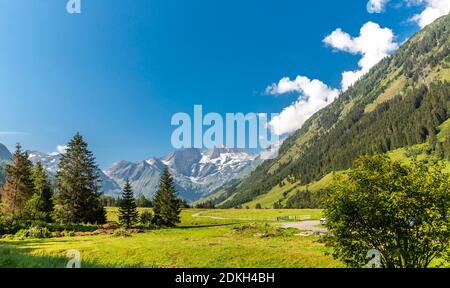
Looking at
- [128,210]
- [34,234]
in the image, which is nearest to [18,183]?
[128,210]

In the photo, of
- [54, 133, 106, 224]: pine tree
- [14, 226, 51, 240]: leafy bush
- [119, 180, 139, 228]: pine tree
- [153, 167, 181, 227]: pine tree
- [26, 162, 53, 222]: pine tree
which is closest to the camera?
[14, 226, 51, 240]: leafy bush

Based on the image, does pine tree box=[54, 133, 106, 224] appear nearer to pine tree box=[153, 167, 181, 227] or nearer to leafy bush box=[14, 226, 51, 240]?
pine tree box=[153, 167, 181, 227]

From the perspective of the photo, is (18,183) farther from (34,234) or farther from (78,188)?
(34,234)

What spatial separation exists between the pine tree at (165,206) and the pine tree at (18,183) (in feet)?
80.2

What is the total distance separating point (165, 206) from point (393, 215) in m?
64.6

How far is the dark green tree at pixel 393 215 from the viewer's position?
13.3m

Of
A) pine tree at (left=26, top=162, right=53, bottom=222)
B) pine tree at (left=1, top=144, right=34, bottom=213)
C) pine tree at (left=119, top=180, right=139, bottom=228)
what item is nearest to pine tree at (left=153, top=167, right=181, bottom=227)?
pine tree at (left=119, top=180, right=139, bottom=228)

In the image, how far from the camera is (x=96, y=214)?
65.8m

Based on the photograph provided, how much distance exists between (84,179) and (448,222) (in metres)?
61.3

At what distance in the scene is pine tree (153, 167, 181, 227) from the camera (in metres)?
73.3

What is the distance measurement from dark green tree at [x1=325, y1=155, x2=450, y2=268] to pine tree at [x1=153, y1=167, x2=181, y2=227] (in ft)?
202

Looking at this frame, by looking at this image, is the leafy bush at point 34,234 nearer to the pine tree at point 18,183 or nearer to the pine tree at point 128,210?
the pine tree at point 128,210
